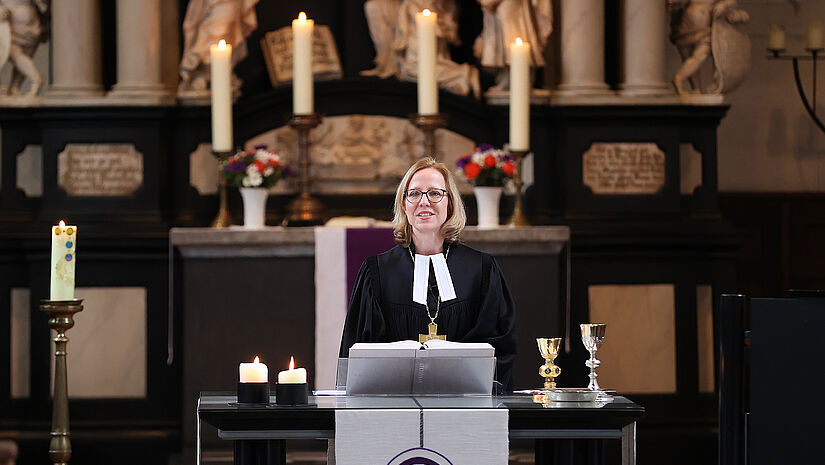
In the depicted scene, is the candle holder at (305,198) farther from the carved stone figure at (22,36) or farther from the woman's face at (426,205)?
the woman's face at (426,205)

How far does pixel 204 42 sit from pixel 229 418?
3950 mm

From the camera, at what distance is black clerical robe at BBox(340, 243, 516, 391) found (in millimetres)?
4344

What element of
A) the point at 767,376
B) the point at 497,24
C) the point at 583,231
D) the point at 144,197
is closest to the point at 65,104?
the point at 144,197

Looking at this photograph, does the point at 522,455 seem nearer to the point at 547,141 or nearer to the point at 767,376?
the point at 547,141

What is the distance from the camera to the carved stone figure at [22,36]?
23.3 feet

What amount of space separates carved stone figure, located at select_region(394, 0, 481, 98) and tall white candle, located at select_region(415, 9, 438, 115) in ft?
2.16

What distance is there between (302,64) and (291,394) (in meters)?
3.29

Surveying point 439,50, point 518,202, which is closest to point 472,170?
point 518,202

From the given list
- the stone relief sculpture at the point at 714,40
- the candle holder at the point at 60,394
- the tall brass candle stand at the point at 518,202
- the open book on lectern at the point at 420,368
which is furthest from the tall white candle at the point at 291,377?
the stone relief sculpture at the point at 714,40

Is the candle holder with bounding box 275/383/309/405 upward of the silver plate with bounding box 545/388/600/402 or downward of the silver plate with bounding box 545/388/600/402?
upward

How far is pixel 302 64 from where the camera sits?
661 centimetres

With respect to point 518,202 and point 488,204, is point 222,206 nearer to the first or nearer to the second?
point 488,204

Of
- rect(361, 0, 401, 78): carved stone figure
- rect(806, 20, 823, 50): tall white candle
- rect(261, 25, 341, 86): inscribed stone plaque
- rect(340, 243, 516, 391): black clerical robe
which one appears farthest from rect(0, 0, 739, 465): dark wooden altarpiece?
rect(340, 243, 516, 391): black clerical robe

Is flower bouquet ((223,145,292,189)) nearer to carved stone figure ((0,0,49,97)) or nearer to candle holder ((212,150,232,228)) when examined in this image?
candle holder ((212,150,232,228))
